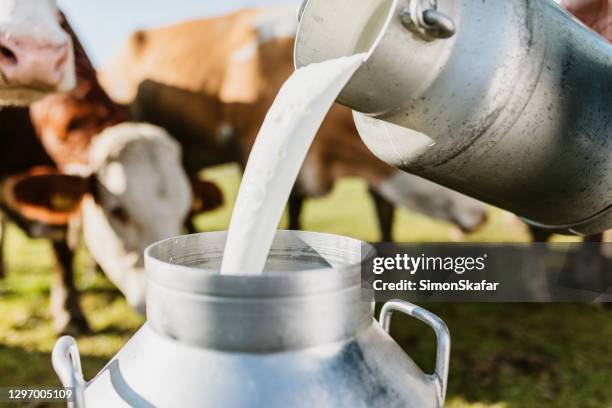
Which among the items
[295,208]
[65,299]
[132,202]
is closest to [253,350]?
[132,202]

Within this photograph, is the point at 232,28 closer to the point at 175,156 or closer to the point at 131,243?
the point at 175,156

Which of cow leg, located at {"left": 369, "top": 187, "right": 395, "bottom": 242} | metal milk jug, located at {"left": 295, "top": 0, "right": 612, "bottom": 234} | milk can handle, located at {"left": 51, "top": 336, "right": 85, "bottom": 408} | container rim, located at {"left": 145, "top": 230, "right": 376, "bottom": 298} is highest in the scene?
metal milk jug, located at {"left": 295, "top": 0, "right": 612, "bottom": 234}

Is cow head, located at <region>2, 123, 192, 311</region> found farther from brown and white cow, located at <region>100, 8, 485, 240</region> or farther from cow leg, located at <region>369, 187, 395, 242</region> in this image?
cow leg, located at <region>369, 187, 395, 242</region>

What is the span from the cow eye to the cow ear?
13 cm

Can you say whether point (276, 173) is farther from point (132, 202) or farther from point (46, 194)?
point (46, 194)

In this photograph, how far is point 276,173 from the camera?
698 millimetres

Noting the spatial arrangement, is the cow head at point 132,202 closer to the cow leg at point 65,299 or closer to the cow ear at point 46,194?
the cow ear at point 46,194

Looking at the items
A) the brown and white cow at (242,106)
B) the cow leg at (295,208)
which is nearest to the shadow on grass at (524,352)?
the brown and white cow at (242,106)

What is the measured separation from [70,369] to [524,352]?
1754mm

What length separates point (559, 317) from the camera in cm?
245

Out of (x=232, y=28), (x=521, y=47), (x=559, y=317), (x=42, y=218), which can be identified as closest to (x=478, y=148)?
(x=521, y=47)

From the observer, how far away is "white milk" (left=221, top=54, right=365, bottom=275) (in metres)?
0.69

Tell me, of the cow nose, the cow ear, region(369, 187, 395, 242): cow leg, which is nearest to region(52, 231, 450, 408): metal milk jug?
the cow nose

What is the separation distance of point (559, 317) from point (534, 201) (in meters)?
1.72
